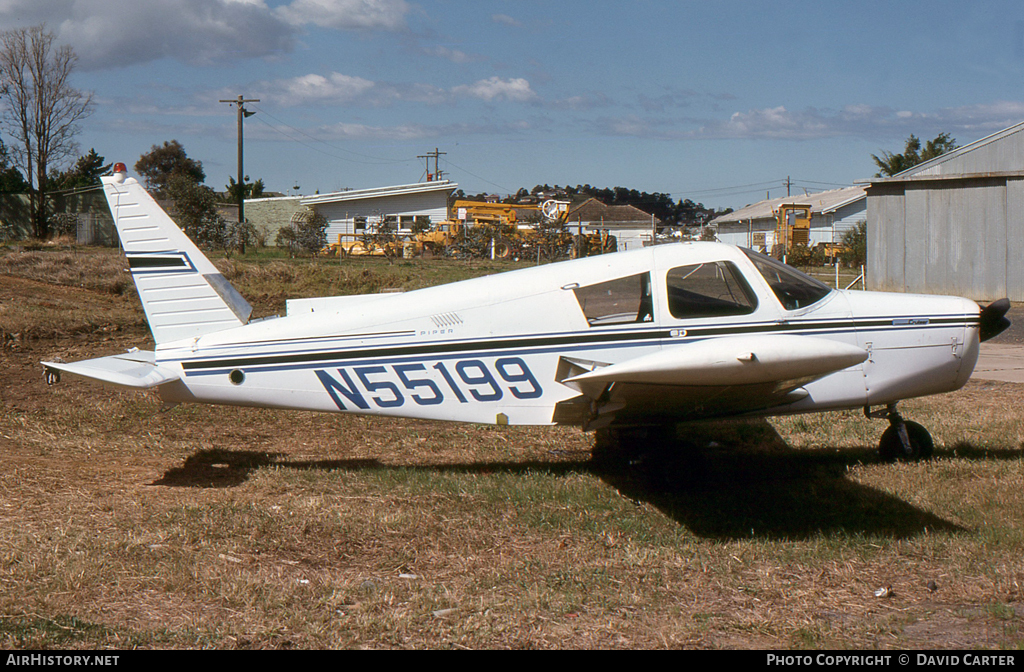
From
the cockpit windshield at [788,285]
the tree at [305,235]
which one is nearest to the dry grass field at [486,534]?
the cockpit windshield at [788,285]

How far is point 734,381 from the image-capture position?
5.20 metres

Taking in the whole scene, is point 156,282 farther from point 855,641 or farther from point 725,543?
point 855,641

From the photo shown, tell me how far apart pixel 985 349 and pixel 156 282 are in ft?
41.9

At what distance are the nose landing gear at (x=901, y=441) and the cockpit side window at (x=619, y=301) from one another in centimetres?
233

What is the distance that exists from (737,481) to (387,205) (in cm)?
4522

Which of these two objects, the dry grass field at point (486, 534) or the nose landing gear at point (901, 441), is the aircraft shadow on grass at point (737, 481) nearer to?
the dry grass field at point (486, 534)

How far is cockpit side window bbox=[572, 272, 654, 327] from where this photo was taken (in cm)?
628

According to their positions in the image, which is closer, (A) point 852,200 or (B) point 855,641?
(B) point 855,641

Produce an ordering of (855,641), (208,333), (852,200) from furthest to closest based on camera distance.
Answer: (852,200) < (208,333) < (855,641)

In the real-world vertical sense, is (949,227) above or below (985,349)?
above

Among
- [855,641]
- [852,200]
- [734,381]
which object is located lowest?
[855,641]

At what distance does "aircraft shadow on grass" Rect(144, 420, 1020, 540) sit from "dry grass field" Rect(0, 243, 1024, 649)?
0.09 ft
